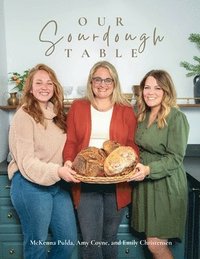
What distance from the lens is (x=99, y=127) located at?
158 centimetres

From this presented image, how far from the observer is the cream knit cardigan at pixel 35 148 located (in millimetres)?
1464

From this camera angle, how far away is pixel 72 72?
2.41 m

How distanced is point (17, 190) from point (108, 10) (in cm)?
156

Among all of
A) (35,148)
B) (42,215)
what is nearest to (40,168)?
(35,148)

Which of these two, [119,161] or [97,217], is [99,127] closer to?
[119,161]

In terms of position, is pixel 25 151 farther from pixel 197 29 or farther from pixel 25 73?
pixel 197 29

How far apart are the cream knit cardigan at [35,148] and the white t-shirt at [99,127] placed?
181 mm

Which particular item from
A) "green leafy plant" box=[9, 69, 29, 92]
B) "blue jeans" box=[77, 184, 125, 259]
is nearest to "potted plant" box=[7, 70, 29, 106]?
"green leafy plant" box=[9, 69, 29, 92]

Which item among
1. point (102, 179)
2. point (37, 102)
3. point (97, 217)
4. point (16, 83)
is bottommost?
point (97, 217)

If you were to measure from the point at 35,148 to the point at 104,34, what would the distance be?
1237 mm

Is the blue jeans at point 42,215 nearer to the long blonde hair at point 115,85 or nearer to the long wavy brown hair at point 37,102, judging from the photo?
the long wavy brown hair at point 37,102

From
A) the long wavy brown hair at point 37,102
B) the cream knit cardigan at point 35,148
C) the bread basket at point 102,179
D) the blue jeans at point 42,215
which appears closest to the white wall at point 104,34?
the long wavy brown hair at point 37,102

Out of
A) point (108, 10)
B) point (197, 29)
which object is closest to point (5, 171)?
point (108, 10)

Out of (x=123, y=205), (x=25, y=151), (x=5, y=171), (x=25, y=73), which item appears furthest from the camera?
(x=25, y=73)
